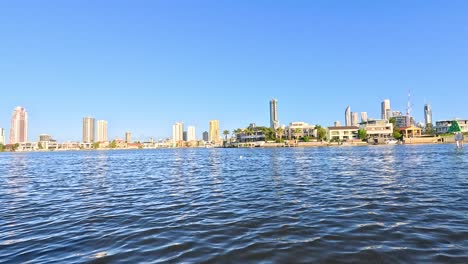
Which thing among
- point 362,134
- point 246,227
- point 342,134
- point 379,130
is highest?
point 379,130

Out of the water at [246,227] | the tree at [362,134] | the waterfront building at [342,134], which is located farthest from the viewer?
the waterfront building at [342,134]

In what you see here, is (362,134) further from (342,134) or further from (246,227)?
(246,227)

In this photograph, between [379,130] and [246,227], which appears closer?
[246,227]

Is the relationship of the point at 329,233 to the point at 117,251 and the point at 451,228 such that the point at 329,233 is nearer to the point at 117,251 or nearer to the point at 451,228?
the point at 451,228

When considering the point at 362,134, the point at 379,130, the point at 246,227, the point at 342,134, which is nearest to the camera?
the point at 246,227

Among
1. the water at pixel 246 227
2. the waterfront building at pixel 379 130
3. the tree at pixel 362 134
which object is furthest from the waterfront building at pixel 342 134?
the water at pixel 246 227

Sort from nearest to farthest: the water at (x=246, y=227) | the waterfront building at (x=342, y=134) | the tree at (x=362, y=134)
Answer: the water at (x=246, y=227) → the tree at (x=362, y=134) → the waterfront building at (x=342, y=134)

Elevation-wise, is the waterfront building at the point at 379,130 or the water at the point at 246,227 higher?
the waterfront building at the point at 379,130

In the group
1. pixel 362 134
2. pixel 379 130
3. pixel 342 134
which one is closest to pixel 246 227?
pixel 362 134

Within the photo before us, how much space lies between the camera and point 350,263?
655 cm

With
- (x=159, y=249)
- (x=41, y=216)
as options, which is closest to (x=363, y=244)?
(x=159, y=249)

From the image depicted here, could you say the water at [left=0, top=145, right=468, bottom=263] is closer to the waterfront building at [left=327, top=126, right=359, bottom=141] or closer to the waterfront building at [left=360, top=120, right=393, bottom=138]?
the waterfront building at [left=327, top=126, right=359, bottom=141]

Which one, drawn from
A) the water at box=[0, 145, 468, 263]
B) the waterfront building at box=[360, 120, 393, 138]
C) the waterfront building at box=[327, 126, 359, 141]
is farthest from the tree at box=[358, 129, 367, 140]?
the water at box=[0, 145, 468, 263]

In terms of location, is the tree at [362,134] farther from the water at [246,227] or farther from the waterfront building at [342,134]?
the water at [246,227]
